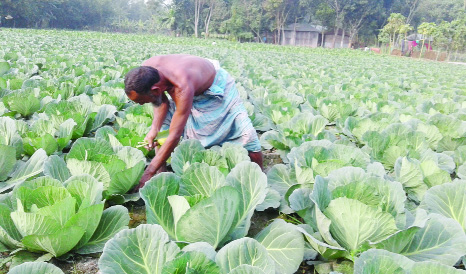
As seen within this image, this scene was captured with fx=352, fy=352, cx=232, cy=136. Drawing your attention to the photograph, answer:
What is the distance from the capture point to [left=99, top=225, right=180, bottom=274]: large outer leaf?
53.8 inches

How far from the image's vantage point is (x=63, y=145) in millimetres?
2859

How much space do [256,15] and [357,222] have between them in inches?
2196

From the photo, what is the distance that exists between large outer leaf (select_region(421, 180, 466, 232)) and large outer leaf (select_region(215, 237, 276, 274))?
1.05 meters

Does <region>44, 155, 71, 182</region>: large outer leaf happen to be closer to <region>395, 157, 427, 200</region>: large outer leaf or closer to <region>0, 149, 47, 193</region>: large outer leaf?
<region>0, 149, 47, 193</region>: large outer leaf

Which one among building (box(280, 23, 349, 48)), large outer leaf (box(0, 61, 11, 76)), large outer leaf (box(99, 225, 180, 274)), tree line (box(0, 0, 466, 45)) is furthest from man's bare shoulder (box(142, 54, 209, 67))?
building (box(280, 23, 349, 48))

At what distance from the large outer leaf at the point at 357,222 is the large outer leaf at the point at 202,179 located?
60 cm

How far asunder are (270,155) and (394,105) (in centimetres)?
232

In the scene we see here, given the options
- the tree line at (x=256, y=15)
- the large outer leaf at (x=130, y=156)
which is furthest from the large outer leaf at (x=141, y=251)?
the tree line at (x=256, y=15)

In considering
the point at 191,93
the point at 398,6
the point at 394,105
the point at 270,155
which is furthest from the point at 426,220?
the point at 398,6

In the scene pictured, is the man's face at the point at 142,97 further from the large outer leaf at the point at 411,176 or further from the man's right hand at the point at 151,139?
the large outer leaf at the point at 411,176

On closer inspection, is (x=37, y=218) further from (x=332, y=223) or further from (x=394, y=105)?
(x=394, y=105)

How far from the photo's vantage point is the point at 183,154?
245cm

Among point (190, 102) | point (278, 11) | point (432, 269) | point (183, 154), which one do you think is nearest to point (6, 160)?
point (183, 154)

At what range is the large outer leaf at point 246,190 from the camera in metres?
1.75
